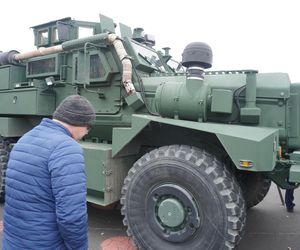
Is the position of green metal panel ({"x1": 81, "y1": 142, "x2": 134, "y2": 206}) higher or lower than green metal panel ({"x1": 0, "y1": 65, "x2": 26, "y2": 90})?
lower

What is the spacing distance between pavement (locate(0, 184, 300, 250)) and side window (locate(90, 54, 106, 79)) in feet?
7.20

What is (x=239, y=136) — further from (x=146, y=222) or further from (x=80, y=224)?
(x=80, y=224)

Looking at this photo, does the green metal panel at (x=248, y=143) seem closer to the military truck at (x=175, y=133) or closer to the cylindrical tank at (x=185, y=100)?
the military truck at (x=175, y=133)

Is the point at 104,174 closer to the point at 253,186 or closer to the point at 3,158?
the point at 253,186

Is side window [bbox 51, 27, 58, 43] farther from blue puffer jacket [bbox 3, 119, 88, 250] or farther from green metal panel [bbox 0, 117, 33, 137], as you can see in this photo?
blue puffer jacket [bbox 3, 119, 88, 250]

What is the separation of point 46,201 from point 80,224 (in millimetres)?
256

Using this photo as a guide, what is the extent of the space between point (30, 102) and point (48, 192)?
3793 millimetres

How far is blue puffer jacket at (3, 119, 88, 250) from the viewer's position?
1.79 meters

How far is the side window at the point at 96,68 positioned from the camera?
4.73 m

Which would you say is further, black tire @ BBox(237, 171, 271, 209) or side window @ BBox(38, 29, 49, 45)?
side window @ BBox(38, 29, 49, 45)

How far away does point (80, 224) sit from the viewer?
1.81 meters

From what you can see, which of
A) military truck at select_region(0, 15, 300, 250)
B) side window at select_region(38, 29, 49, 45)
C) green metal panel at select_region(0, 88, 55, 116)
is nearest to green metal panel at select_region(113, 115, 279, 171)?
military truck at select_region(0, 15, 300, 250)

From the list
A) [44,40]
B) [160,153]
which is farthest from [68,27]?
[160,153]

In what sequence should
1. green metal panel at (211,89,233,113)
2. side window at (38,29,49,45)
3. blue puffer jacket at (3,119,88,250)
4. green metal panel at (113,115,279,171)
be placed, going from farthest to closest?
side window at (38,29,49,45) → green metal panel at (211,89,233,113) → green metal panel at (113,115,279,171) → blue puffer jacket at (3,119,88,250)
